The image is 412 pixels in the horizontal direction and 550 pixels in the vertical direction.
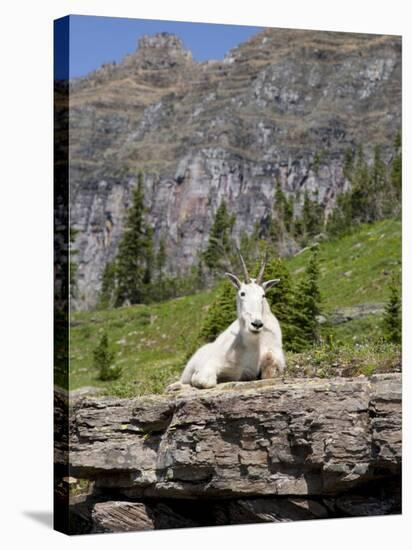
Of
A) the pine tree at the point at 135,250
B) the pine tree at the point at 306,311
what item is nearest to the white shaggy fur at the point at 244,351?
the pine tree at the point at 306,311

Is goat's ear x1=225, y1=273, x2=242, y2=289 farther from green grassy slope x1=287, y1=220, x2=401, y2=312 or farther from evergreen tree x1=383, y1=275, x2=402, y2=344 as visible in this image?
evergreen tree x1=383, y1=275, x2=402, y2=344

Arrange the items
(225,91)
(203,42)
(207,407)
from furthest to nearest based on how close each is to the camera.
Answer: (225,91), (203,42), (207,407)

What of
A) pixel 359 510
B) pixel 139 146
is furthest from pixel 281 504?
pixel 139 146

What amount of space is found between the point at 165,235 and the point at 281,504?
153 inches

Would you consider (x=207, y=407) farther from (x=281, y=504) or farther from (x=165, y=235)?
(x=165, y=235)

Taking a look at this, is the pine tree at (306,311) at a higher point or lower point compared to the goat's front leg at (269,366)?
higher

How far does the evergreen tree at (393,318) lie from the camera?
17.5m

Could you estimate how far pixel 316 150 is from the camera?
58.4ft

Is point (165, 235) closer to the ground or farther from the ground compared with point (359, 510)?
farther from the ground

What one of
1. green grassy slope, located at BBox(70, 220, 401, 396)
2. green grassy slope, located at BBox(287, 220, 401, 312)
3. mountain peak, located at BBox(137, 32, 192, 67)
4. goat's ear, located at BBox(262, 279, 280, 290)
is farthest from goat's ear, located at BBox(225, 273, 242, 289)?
mountain peak, located at BBox(137, 32, 192, 67)

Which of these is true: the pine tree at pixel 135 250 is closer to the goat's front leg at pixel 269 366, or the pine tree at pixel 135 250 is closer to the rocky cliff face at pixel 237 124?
the rocky cliff face at pixel 237 124

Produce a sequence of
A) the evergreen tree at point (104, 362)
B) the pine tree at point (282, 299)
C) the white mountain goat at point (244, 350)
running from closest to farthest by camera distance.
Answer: the white mountain goat at point (244, 350) < the evergreen tree at point (104, 362) < the pine tree at point (282, 299)

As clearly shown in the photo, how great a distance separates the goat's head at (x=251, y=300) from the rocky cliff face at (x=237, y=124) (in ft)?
4.92

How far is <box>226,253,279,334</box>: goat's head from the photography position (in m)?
15.8
